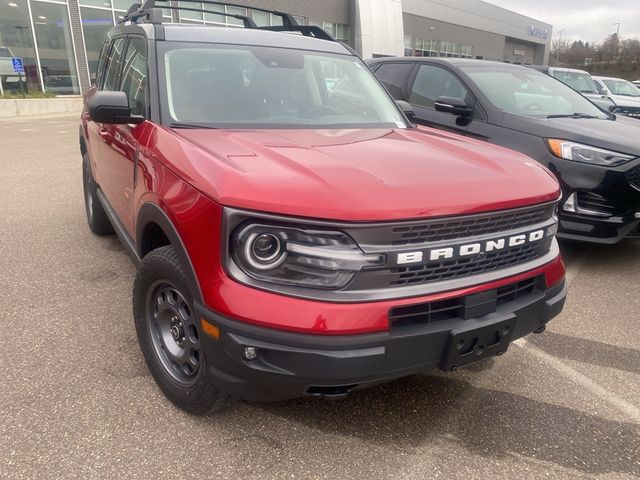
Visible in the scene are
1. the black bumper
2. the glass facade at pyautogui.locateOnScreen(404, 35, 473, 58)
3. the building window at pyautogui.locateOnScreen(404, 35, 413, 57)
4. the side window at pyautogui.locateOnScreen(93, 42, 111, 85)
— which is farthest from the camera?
the glass facade at pyautogui.locateOnScreen(404, 35, 473, 58)

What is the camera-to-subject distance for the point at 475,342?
2047 mm

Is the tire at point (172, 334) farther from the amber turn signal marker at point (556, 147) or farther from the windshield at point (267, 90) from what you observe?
the amber turn signal marker at point (556, 147)

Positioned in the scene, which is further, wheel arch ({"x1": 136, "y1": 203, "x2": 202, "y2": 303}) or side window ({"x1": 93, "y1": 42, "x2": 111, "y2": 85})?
side window ({"x1": 93, "y1": 42, "x2": 111, "y2": 85})

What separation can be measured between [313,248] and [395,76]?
496 centimetres

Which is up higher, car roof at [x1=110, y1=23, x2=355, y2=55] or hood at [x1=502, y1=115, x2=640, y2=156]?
car roof at [x1=110, y1=23, x2=355, y2=55]

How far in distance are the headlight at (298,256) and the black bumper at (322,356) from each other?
20 cm

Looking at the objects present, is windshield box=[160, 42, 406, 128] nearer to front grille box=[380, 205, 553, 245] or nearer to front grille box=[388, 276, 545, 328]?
front grille box=[380, 205, 553, 245]

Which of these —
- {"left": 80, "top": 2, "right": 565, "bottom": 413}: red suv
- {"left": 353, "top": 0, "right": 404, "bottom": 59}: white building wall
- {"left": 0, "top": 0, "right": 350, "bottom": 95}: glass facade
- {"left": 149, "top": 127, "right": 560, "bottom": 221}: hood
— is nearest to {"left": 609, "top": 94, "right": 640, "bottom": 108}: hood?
{"left": 0, "top": 0, "right": 350, "bottom": 95}: glass facade

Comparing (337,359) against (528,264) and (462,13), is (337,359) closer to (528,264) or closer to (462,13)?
(528,264)

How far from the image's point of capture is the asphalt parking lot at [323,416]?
7.11 ft

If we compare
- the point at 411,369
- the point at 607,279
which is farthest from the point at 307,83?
the point at 607,279

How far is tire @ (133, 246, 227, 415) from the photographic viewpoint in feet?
7.31

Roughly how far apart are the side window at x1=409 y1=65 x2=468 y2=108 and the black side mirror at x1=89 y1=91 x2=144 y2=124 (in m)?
3.69

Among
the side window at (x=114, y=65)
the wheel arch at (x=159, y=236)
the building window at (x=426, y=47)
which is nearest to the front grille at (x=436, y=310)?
the wheel arch at (x=159, y=236)
